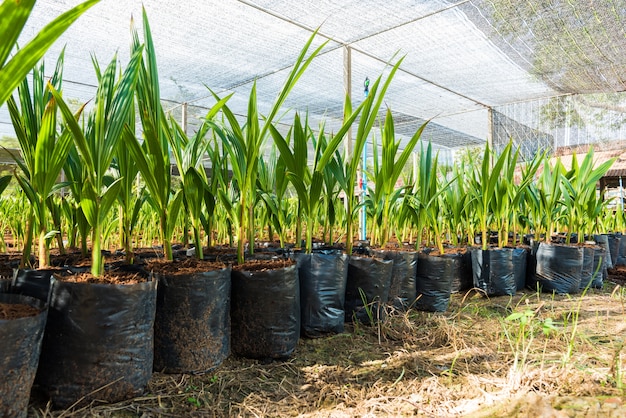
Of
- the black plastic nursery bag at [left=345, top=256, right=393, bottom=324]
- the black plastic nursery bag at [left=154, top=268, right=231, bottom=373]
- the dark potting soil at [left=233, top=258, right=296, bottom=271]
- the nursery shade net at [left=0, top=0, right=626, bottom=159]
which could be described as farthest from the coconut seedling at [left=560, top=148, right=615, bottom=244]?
the black plastic nursery bag at [left=154, top=268, right=231, bottom=373]

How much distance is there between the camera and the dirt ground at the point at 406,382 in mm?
805

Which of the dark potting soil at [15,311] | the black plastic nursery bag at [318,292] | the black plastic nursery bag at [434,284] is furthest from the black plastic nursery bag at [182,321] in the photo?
the black plastic nursery bag at [434,284]

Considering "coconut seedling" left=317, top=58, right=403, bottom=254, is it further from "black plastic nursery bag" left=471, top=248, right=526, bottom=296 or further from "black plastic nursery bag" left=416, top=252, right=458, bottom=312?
"black plastic nursery bag" left=471, top=248, right=526, bottom=296

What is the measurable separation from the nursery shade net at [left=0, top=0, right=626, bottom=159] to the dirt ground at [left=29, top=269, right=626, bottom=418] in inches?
34.3

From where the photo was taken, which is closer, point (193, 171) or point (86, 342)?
point (86, 342)

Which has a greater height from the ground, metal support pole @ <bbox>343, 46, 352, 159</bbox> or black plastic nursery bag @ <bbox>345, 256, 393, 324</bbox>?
metal support pole @ <bbox>343, 46, 352, 159</bbox>

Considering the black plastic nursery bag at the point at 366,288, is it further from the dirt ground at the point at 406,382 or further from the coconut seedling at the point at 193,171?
the coconut seedling at the point at 193,171

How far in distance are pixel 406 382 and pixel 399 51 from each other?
7.14ft

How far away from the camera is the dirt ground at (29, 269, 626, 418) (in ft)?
2.64

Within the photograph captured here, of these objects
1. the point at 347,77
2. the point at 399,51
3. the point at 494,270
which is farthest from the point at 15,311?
the point at 347,77

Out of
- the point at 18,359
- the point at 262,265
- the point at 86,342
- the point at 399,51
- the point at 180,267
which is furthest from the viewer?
the point at 399,51

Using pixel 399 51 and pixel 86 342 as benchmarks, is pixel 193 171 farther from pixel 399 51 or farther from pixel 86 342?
pixel 399 51

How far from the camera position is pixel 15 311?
0.72m

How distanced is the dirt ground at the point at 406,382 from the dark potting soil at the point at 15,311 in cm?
21
